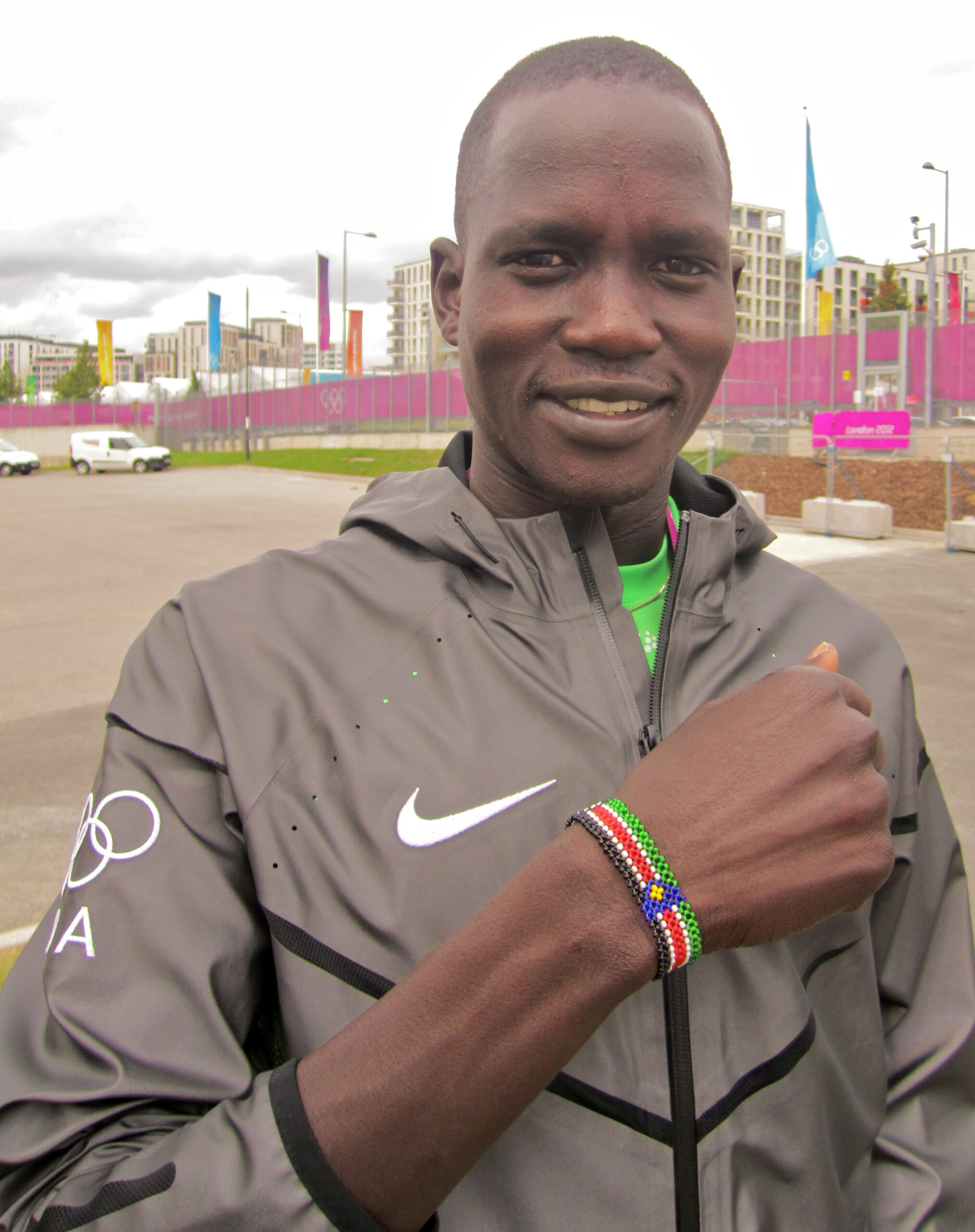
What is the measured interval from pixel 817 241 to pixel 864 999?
88.9 feet

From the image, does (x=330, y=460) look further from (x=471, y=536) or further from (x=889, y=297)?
(x=889, y=297)

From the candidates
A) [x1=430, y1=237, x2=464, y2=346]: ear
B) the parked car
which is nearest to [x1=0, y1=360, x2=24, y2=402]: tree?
the parked car

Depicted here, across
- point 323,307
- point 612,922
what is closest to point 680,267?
point 612,922

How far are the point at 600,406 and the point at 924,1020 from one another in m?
0.93

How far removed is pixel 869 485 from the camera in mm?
16922

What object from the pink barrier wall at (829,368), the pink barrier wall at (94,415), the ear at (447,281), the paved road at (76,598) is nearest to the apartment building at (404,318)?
the pink barrier wall at (94,415)

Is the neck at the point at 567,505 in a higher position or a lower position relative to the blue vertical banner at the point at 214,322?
lower

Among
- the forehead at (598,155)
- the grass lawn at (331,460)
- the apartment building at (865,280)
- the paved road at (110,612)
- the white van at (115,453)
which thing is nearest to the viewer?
the forehead at (598,155)

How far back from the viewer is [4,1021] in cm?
Result: 97

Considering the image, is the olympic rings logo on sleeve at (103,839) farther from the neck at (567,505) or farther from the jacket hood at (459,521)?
the neck at (567,505)

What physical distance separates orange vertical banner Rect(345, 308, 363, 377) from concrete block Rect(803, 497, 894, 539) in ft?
109

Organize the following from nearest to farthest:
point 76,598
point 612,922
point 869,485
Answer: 1. point 612,922
2. point 76,598
3. point 869,485

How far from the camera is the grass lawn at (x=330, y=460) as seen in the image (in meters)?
29.3

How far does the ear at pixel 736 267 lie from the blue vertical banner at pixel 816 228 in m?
25.9
